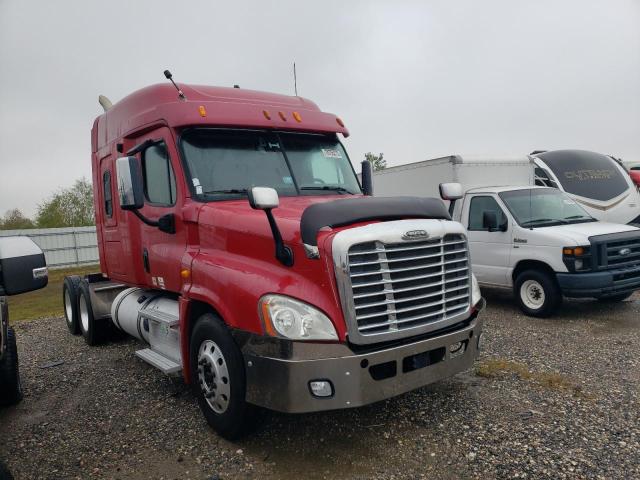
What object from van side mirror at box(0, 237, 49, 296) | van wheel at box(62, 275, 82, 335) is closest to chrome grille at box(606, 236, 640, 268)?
van side mirror at box(0, 237, 49, 296)

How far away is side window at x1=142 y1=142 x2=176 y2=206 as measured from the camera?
453cm

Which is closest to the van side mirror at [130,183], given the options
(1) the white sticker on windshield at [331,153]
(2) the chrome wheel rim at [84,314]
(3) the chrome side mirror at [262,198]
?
(3) the chrome side mirror at [262,198]

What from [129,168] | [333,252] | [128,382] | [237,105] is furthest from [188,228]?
[128,382]

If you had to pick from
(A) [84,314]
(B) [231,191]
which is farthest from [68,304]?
(B) [231,191]

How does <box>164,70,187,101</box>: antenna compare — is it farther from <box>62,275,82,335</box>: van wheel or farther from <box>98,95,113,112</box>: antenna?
<box>62,275,82,335</box>: van wheel

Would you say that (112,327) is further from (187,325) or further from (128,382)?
(187,325)

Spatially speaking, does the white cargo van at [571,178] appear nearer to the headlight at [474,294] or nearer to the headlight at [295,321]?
the headlight at [474,294]

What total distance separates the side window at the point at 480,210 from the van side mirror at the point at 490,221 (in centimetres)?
12

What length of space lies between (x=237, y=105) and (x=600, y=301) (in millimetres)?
7432

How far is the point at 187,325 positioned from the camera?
411 centimetres

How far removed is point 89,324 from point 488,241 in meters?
6.61

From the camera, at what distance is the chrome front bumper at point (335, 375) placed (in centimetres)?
315

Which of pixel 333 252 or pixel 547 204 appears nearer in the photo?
pixel 333 252

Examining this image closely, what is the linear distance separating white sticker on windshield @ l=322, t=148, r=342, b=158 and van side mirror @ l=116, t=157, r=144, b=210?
1.89 metres
